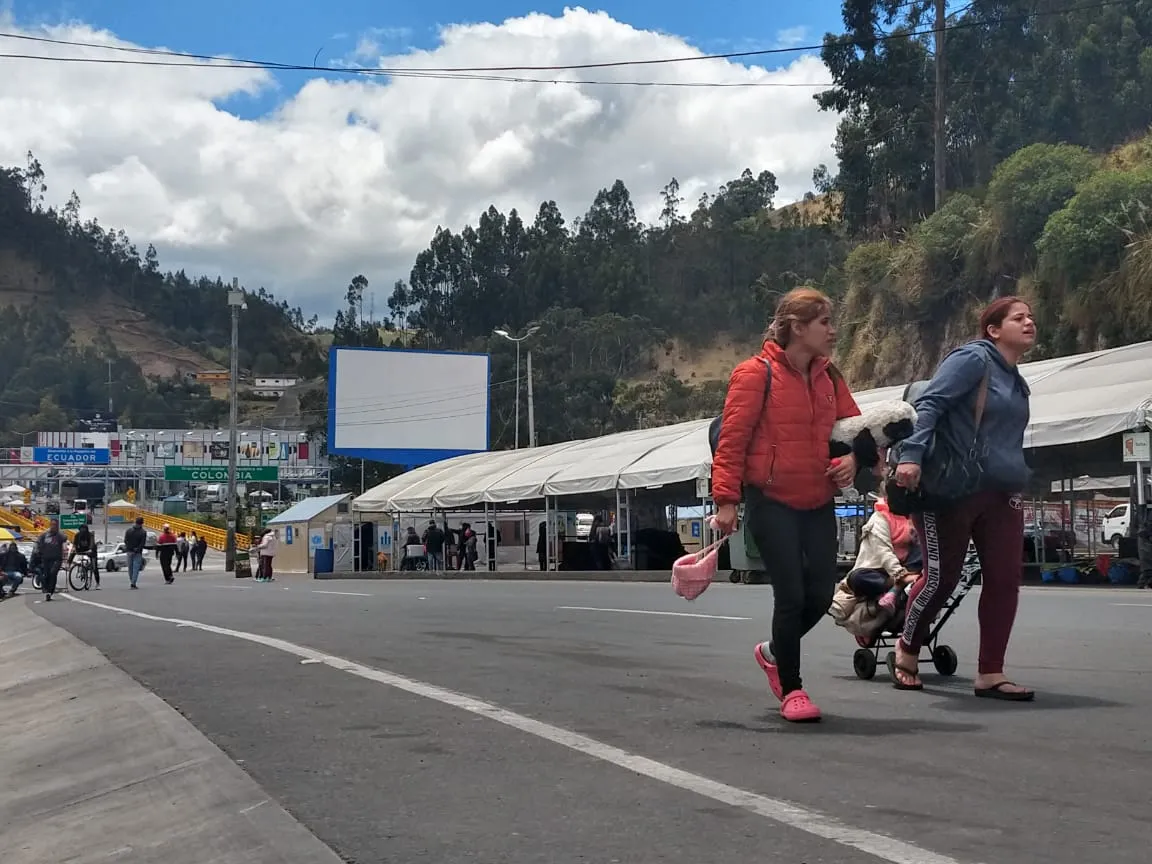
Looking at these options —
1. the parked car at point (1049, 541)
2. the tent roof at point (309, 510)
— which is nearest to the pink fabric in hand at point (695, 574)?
the parked car at point (1049, 541)

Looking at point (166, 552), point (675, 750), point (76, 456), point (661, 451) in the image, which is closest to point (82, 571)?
point (166, 552)

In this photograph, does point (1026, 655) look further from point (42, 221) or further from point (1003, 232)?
point (42, 221)

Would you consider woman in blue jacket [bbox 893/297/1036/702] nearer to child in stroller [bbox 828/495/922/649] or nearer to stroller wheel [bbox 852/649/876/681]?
child in stroller [bbox 828/495/922/649]

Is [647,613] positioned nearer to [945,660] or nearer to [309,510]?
[945,660]

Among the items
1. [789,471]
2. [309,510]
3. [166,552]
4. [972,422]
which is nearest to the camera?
[789,471]

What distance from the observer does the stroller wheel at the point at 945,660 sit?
6.71 m

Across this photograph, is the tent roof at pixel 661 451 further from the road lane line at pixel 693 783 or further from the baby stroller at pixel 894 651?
the road lane line at pixel 693 783

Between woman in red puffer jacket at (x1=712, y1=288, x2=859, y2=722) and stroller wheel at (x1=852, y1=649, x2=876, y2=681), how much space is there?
4.70 ft

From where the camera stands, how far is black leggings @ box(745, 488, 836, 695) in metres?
5.20

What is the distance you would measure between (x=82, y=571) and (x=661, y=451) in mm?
14102

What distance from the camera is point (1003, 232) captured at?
1455 inches

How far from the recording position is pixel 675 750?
15.6 ft

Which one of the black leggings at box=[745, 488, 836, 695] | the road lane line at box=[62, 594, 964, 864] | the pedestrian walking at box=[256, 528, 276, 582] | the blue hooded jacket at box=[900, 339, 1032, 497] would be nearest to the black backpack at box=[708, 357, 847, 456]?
the black leggings at box=[745, 488, 836, 695]

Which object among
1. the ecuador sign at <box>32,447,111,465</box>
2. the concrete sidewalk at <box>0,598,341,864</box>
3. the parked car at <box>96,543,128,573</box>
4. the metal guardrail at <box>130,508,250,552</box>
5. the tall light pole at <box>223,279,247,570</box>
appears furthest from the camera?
the ecuador sign at <box>32,447,111,465</box>
